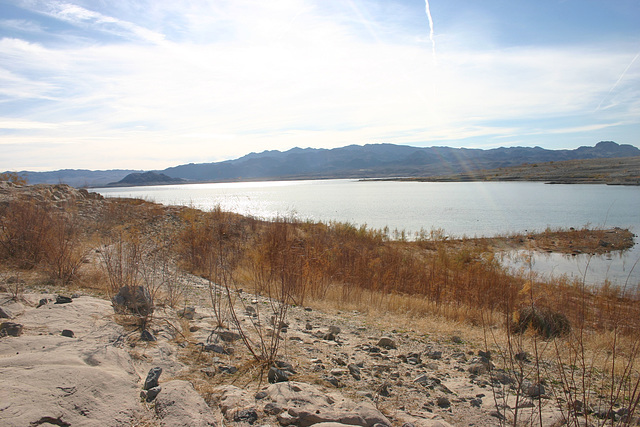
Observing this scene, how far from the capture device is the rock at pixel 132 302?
443cm

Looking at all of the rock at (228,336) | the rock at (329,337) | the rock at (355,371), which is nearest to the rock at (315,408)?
the rock at (355,371)

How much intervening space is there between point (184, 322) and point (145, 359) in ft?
4.43

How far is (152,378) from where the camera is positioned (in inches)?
120

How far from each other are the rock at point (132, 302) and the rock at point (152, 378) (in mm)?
A: 1348

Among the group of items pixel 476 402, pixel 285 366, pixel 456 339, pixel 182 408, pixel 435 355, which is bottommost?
pixel 456 339

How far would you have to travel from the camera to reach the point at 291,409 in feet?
9.66

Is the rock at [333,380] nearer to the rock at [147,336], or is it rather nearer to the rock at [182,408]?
the rock at [182,408]

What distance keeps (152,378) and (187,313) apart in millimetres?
2194

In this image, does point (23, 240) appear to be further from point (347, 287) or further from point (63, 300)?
point (347, 287)

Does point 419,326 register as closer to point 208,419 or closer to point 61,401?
point 208,419

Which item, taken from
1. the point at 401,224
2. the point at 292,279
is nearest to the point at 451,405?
the point at 292,279

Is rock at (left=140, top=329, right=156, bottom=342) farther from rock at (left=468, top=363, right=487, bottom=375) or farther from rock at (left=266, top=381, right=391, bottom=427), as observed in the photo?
rock at (left=468, top=363, right=487, bottom=375)

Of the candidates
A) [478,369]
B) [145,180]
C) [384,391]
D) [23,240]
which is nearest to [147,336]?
[384,391]

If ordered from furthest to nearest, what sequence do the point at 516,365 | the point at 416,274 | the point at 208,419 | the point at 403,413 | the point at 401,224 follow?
the point at 401,224
the point at 416,274
the point at 516,365
the point at 403,413
the point at 208,419
